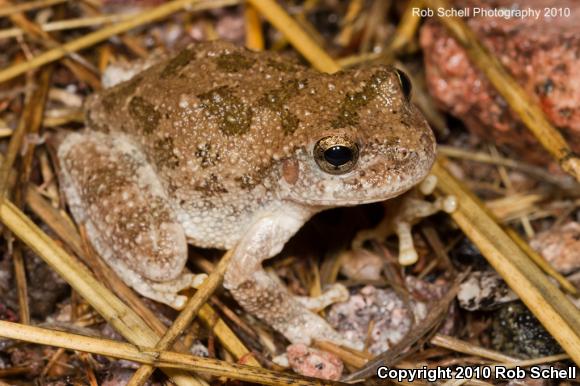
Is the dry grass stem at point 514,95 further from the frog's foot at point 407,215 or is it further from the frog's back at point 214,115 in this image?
the frog's back at point 214,115

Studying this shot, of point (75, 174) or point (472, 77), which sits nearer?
point (75, 174)

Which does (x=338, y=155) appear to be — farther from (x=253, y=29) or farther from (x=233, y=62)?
(x=253, y=29)

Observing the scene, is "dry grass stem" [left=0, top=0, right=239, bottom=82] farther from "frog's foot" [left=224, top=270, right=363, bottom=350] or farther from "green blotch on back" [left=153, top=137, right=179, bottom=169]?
"frog's foot" [left=224, top=270, right=363, bottom=350]

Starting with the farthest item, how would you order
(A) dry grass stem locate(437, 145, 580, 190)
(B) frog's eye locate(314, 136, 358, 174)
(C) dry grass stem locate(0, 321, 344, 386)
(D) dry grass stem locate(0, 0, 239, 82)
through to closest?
(D) dry grass stem locate(0, 0, 239, 82) < (A) dry grass stem locate(437, 145, 580, 190) < (B) frog's eye locate(314, 136, 358, 174) < (C) dry grass stem locate(0, 321, 344, 386)

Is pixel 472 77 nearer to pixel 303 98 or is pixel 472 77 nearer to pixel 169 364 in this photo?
pixel 303 98

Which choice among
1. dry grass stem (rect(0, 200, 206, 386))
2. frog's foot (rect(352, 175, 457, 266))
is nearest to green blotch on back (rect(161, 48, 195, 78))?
dry grass stem (rect(0, 200, 206, 386))

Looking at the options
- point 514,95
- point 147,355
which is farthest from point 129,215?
point 514,95

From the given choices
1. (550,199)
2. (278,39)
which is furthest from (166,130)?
(550,199)
